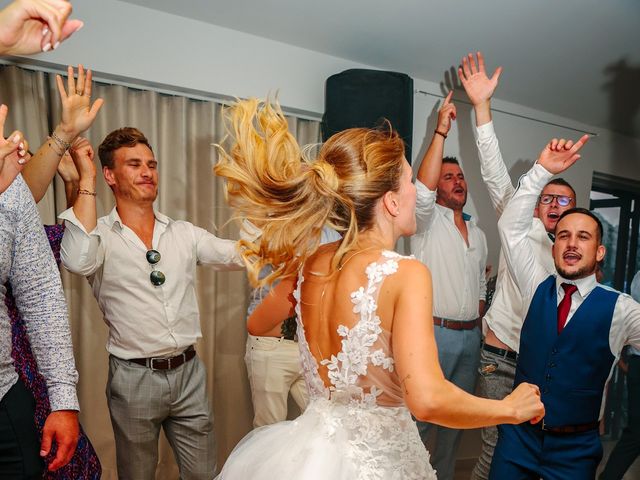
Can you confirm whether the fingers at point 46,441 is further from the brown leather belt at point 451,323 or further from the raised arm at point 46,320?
the brown leather belt at point 451,323

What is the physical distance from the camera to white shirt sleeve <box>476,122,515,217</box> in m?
2.33

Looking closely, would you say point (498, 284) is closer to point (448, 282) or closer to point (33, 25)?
point (448, 282)

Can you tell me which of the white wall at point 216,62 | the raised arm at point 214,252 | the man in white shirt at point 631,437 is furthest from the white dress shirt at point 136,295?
the man in white shirt at point 631,437

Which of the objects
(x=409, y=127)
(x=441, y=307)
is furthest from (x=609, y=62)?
(x=441, y=307)

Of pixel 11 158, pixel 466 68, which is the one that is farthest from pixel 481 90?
pixel 11 158

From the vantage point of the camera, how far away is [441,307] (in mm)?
2805

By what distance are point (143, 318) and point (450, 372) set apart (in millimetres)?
1649

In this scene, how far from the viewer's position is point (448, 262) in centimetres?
286

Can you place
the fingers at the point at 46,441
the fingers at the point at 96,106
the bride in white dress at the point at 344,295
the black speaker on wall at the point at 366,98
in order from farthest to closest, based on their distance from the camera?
the black speaker on wall at the point at 366,98 < the fingers at the point at 96,106 < the fingers at the point at 46,441 < the bride in white dress at the point at 344,295

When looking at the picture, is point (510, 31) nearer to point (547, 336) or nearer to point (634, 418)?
point (547, 336)

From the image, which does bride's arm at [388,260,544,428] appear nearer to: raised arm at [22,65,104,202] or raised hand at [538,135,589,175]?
raised hand at [538,135,589,175]

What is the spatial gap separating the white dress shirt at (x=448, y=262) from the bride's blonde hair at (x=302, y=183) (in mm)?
1424

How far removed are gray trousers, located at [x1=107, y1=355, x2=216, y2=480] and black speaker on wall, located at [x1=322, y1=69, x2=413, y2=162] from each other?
1.69 metres

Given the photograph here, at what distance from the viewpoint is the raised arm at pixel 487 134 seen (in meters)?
2.33
